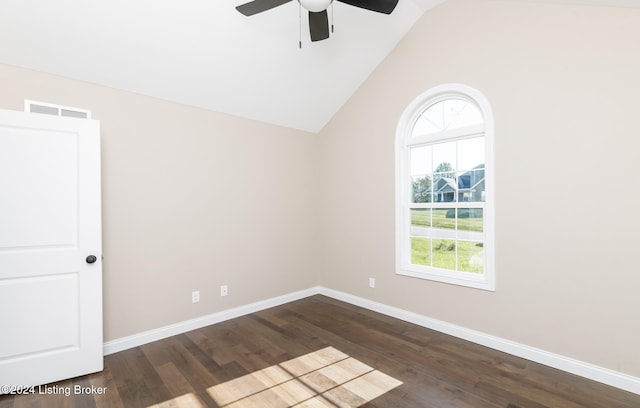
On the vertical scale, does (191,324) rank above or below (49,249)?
below

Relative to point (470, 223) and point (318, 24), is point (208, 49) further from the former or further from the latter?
point (470, 223)

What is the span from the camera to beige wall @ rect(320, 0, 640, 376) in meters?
2.27

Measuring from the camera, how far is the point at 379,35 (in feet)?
11.3

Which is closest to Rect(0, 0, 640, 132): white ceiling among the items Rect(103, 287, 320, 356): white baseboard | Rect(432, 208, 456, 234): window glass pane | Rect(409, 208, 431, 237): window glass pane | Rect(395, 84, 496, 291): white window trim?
Rect(395, 84, 496, 291): white window trim

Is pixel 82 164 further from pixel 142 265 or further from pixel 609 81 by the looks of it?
pixel 609 81

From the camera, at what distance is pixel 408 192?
12.1 feet

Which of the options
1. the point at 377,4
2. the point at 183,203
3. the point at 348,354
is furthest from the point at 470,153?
Answer: the point at 183,203

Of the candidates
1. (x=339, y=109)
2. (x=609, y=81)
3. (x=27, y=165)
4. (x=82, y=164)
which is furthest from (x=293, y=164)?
(x=609, y=81)

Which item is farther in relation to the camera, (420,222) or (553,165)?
(420,222)

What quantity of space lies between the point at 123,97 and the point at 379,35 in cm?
275

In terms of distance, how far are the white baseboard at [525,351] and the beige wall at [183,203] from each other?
1593 millimetres

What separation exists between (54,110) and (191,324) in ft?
7.88

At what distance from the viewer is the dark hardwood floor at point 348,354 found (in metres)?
2.16

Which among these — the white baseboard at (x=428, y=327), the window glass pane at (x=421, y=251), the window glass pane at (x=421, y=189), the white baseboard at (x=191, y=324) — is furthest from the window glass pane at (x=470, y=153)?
the white baseboard at (x=191, y=324)
